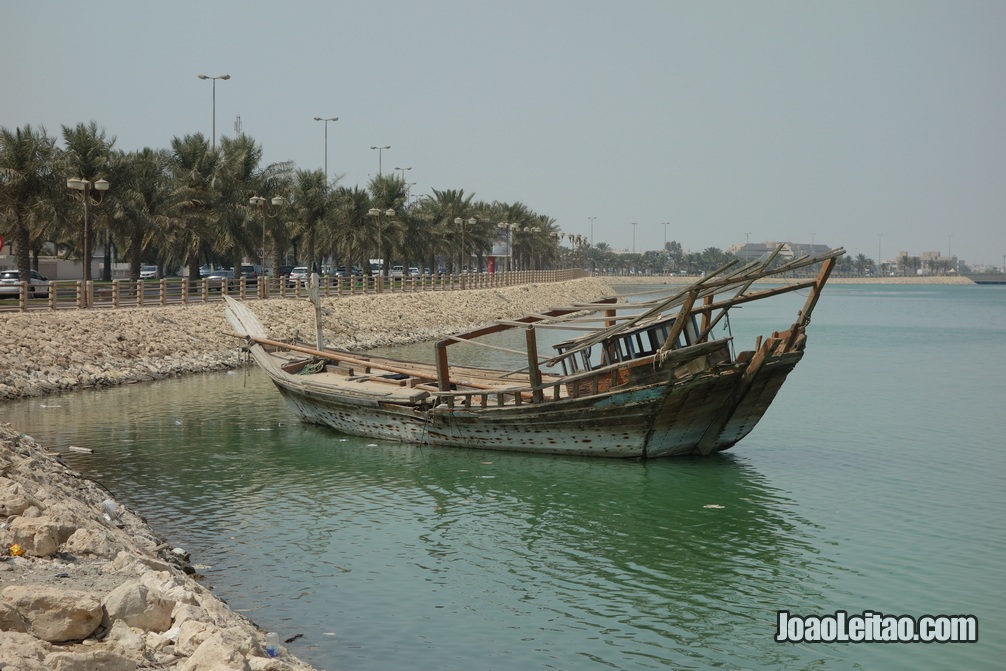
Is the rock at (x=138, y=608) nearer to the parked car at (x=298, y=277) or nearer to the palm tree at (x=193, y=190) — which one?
the parked car at (x=298, y=277)

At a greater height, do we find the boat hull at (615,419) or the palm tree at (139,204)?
the palm tree at (139,204)

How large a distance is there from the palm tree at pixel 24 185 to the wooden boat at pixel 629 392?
111 ft

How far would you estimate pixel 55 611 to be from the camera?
29.6 feet

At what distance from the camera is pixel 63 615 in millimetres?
9031

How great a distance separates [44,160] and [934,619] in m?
51.3

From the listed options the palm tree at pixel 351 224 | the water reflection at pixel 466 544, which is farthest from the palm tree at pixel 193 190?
the water reflection at pixel 466 544

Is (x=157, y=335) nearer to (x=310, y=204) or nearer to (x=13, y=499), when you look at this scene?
(x=13, y=499)

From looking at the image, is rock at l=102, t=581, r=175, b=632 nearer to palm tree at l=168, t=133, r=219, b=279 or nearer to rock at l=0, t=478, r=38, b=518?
rock at l=0, t=478, r=38, b=518

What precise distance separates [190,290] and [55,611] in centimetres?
4357

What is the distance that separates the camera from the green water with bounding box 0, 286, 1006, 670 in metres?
12.5

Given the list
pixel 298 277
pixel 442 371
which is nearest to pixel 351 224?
pixel 298 277

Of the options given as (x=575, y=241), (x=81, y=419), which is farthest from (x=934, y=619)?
(x=575, y=241)

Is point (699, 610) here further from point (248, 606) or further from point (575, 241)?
point (575, 241)

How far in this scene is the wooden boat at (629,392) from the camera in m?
21.1
